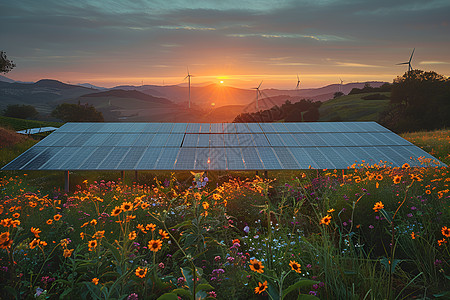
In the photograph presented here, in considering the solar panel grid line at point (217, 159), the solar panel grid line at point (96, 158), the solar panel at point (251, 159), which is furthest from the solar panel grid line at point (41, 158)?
the solar panel at point (251, 159)

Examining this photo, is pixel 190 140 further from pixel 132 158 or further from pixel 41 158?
pixel 41 158

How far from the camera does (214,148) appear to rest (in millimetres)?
21391

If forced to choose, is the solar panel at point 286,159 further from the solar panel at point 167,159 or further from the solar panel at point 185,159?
the solar panel at point 167,159

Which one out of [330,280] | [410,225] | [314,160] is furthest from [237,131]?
[330,280]

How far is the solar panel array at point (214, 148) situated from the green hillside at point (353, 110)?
183 feet

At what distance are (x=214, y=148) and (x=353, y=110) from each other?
73.1 metres

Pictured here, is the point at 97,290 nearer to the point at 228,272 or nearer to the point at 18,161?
the point at 228,272

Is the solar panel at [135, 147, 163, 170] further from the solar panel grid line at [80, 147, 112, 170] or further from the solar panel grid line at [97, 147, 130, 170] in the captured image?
the solar panel grid line at [80, 147, 112, 170]

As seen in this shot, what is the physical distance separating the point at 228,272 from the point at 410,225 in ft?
18.7

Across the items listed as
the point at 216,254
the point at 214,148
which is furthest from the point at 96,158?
the point at 216,254

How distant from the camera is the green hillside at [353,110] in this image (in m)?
79.3

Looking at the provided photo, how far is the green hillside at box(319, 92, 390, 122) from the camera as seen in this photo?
79.3 m

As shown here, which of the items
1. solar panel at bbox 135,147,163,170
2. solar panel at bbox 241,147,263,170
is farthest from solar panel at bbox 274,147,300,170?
solar panel at bbox 135,147,163,170

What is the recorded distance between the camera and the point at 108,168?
18.4 meters
